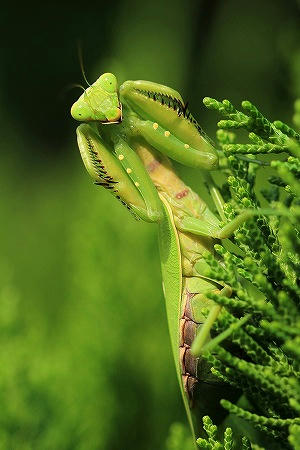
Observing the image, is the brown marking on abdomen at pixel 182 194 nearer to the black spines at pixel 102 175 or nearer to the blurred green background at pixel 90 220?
the black spines at pixel 102 175

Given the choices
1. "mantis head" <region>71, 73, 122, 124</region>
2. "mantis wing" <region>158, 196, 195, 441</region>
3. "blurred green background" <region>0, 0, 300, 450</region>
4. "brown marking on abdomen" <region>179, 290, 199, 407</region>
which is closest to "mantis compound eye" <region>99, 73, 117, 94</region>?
"mantis head" <region>71, 73, 122, 124</region>

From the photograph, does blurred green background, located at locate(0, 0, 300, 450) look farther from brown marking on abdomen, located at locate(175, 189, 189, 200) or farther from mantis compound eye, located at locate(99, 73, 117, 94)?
mantis compound eye, located at locate(99, 73, 117, 94)

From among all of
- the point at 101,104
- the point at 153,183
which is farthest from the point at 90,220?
the point at 101,104

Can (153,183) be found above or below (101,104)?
below

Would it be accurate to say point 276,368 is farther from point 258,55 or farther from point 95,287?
point 258,55

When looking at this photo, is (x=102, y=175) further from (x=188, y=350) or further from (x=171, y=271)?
(x=188, y=350)

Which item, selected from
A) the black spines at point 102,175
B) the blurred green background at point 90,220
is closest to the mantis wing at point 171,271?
the black spines at point 102,175
